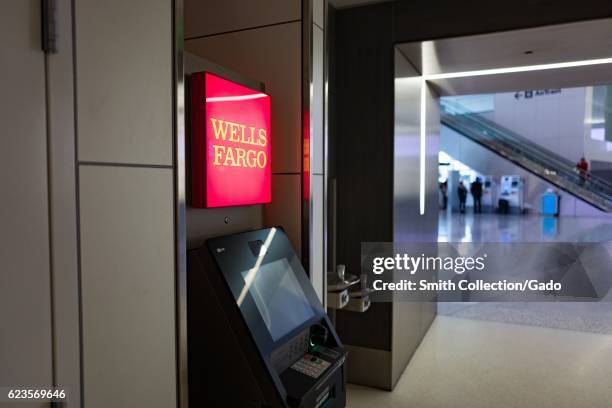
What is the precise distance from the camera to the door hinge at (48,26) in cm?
95

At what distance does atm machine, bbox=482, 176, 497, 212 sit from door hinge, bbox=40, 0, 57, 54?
17.1m

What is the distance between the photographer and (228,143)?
183 cm

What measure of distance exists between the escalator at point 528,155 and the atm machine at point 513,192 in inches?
22.1

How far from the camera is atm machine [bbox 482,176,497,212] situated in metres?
16.5

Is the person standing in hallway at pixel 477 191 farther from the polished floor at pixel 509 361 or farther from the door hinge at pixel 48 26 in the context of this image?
the door hinge at pixel 48 26

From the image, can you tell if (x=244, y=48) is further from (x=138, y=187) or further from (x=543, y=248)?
(x=543, y=248)

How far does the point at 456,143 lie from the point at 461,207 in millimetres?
2581

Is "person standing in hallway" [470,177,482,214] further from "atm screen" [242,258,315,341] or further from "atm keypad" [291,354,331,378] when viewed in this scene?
"atm keypad" [291,354,331,378]

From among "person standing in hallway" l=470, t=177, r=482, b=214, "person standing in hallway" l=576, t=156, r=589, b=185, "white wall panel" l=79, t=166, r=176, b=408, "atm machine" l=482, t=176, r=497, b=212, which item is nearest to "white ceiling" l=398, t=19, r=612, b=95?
"white wall panel" l=79, t=166, r=176, b=408

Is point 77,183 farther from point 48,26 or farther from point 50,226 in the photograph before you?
point 48,26

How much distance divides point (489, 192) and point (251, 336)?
16.5m

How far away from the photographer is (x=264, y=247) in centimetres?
188

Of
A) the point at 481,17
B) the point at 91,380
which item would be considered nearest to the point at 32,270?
the point at 91,380

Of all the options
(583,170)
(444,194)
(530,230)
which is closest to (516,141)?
(583,170)
